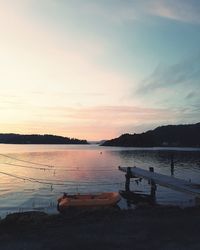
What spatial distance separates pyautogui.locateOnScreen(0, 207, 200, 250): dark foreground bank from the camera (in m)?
13.8

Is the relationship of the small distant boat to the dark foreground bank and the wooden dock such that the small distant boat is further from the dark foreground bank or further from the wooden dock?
the dark foreground bank

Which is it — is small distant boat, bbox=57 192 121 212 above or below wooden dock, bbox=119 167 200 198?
below

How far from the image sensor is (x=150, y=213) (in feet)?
64.5

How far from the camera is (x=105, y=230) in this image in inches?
630

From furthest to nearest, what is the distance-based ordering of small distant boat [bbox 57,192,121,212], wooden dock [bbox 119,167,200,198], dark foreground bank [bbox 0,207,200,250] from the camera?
small distant boat [bbox 57,192,121,212] → wooden dock [bbox 119,167,200,198] → dark foreground bank [bbox 0,207,200,250]

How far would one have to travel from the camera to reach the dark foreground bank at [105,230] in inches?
543

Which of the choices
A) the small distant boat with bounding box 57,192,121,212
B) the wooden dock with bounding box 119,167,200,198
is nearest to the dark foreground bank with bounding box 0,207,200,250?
the wooden dock with bounding box 119,167,200,198

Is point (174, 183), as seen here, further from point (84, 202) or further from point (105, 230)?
point (105, 230)

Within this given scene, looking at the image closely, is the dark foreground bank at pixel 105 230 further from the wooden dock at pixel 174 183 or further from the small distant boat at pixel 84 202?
the small distant boat at pixel 84 202

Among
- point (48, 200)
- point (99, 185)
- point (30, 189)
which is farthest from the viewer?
point (99, 185)

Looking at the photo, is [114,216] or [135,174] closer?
[114,216]

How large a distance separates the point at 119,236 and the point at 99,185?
35.8 m

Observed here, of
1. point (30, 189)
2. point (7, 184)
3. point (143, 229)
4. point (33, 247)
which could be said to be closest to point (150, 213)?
point (143, 229)

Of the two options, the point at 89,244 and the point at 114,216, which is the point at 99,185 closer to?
the point at 114,216
